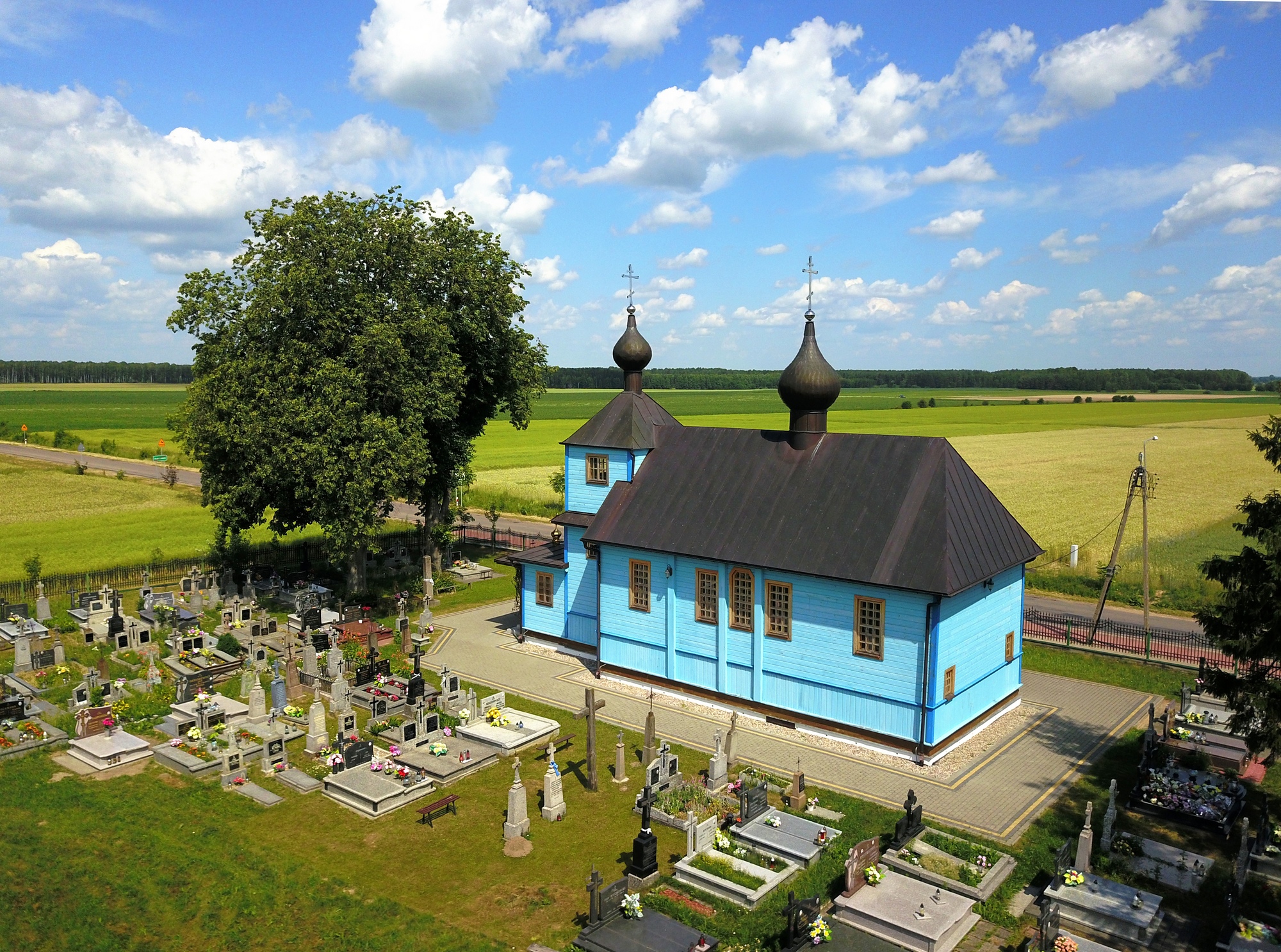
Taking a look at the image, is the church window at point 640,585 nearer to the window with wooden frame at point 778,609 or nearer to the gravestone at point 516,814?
the window with wooden frame at point 778,609

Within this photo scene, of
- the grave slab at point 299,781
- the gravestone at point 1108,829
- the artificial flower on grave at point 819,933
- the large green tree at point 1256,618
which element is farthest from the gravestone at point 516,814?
the large green tree at point 1256,618

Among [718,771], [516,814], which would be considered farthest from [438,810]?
[718,771]

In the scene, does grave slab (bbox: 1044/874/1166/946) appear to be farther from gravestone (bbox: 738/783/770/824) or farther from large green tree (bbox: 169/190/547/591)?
large green tree (bbox: 169/190/547/591)

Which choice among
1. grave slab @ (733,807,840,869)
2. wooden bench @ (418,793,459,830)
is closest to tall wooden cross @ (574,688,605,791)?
wooden bench @ (418,793,459,830)

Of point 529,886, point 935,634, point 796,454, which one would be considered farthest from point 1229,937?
point 796,454

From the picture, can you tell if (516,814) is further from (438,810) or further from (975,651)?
(975,651)
